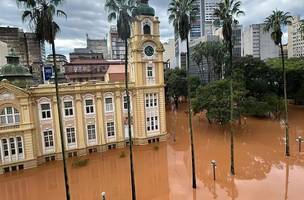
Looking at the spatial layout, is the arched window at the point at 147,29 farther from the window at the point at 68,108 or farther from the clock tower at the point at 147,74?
the window at the point at 68,108

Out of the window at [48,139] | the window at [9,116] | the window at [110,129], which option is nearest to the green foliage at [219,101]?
the window at [110,129]

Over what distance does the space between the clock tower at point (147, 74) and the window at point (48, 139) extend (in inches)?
358

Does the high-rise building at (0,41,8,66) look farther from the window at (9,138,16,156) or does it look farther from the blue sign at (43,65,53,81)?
the window at (9,138,16,156)

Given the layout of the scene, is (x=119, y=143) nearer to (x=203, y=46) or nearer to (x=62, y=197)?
(x=62, y=197)

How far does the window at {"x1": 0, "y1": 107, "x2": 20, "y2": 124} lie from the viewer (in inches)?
842

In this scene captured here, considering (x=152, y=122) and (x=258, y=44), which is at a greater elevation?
(x=258, y=44)

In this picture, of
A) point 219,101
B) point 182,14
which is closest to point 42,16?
point 182,14

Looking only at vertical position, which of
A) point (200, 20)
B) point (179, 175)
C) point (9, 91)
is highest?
point (200, 20)

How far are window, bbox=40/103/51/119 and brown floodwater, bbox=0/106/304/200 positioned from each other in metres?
4.71

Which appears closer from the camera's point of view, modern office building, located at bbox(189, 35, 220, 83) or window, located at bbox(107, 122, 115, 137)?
window, located at bbox(107, 122, 115, 137)

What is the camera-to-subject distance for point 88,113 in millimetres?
25766

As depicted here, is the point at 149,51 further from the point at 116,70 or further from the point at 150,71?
the point at 116,70

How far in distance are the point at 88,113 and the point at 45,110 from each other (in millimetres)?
Answer: 4262

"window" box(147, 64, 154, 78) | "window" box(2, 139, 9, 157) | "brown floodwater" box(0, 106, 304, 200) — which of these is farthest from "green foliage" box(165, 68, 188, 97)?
"window" box(2, 139, 9, 157)
